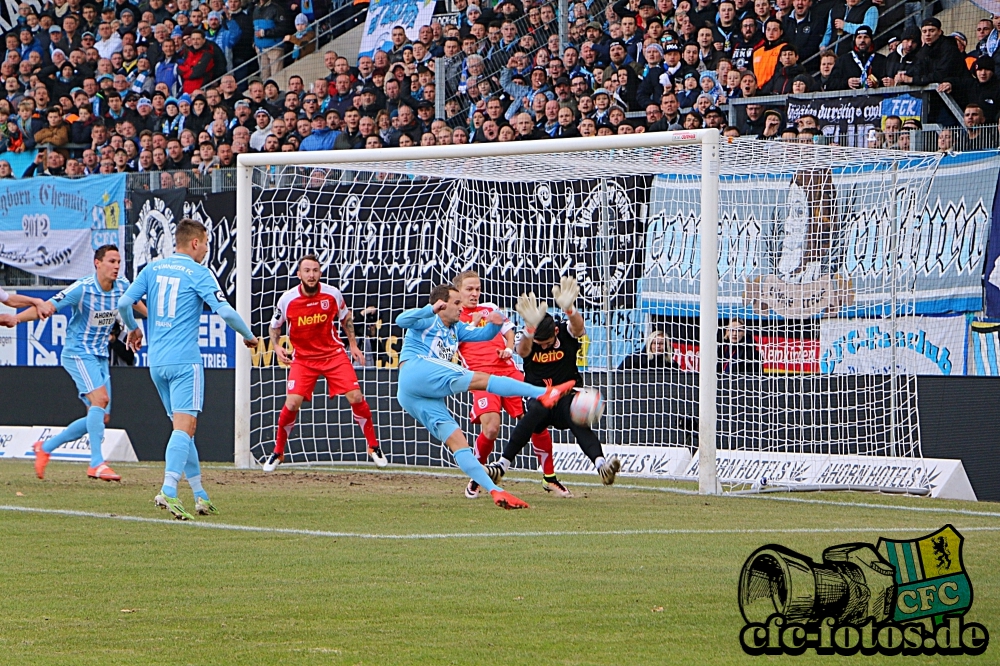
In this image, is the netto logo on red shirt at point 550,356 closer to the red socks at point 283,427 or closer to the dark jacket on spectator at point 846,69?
the red socks at point 283,427

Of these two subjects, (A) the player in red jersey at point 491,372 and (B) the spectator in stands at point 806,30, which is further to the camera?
(B) the spectator in stands at point 806,30

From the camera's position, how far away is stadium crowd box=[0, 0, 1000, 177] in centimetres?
1675

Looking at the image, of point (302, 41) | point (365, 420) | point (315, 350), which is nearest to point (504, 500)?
point (365, 420)

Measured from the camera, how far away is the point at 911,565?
6.65m

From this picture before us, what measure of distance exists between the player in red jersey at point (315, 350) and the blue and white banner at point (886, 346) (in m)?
4.93

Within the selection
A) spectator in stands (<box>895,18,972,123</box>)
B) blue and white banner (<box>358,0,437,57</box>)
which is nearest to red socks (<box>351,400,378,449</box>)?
spectator in stands (<box>895,18,972,123</box>)

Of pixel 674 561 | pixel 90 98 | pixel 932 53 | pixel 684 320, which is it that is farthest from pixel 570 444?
pixel 90 98

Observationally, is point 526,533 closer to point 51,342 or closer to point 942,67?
point 942,67

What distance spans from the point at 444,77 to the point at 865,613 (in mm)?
15805

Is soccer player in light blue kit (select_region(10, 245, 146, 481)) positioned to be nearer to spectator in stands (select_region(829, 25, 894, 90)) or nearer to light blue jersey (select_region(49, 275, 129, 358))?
light blue jersey (select_region(49, 275, 129, 358))

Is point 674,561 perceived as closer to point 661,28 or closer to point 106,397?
point 106,397

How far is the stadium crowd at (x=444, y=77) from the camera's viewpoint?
16.8m

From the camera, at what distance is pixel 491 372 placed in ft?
44.3

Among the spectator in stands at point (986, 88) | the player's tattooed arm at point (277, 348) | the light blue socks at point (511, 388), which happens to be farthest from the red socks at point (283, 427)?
the spectator in stands at point (986, 88)
